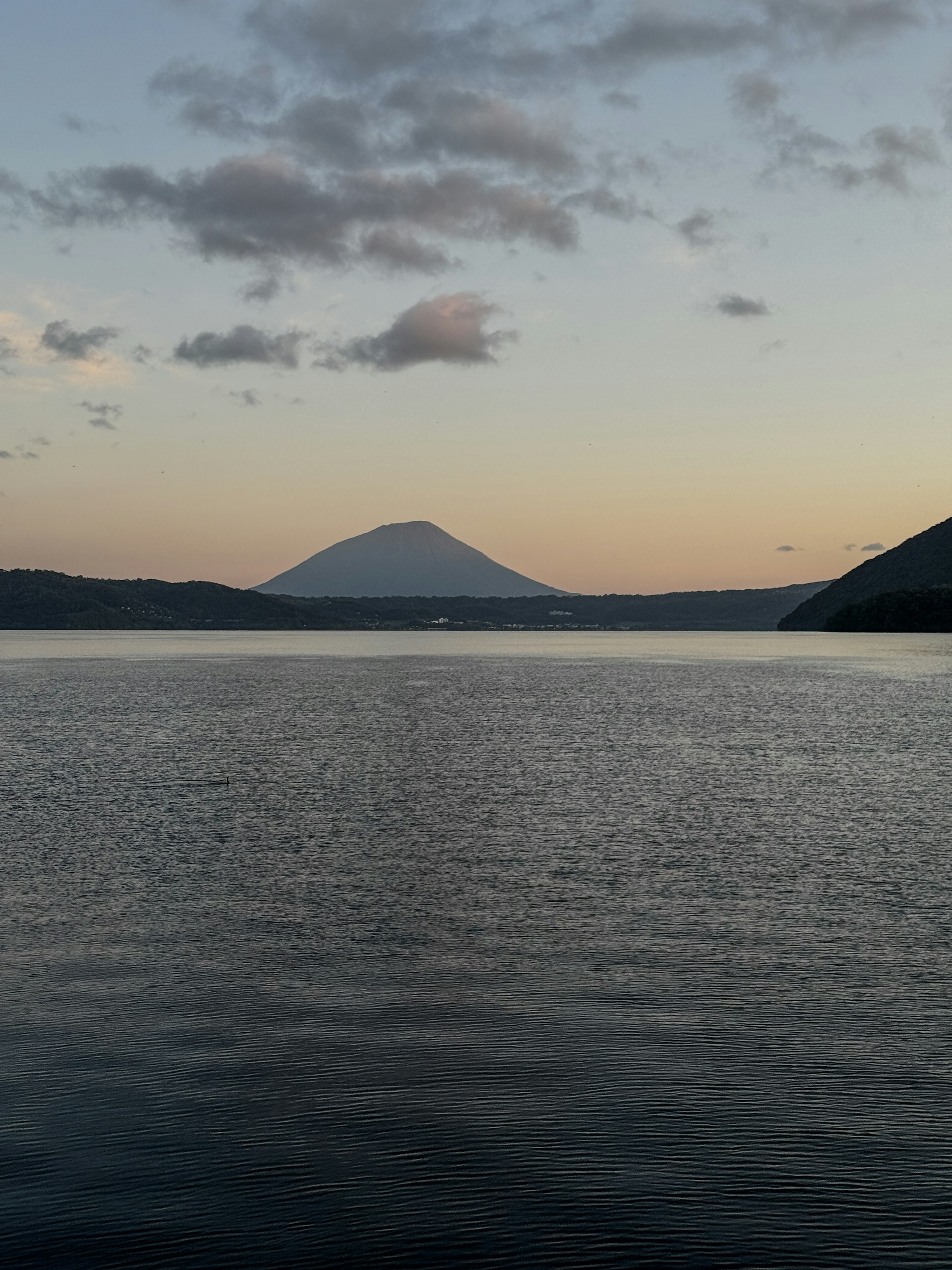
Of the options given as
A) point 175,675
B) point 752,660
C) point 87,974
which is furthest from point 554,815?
point 752,660

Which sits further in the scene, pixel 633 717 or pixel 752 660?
pixel 752 660

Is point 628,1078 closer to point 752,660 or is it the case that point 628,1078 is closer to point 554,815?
point 554,815

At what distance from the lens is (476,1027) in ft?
43.2

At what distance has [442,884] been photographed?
70.4 ft

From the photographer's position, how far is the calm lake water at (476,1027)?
29.2ft

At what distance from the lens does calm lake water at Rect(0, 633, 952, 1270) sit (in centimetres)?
891

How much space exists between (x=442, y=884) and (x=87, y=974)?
758 cm

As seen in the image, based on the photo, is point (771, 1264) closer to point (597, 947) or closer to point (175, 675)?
point (597, 947)

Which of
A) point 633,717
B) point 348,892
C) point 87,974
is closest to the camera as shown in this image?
point 87,974

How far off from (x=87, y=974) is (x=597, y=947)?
705 centimetres

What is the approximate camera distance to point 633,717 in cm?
6712

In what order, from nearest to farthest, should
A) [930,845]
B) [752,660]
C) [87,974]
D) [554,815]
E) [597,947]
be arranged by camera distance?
[87,974], [597,947], [930,845], [554,815], [752,660]

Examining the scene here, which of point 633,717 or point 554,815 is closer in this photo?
point 554,815

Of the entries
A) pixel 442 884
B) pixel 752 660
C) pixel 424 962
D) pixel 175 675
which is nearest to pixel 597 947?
pixel 424 962
